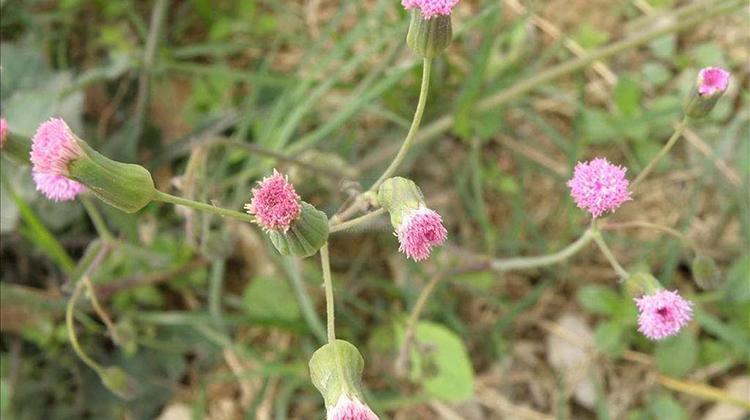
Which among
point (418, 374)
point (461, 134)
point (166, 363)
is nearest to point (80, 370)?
point (166, 363)

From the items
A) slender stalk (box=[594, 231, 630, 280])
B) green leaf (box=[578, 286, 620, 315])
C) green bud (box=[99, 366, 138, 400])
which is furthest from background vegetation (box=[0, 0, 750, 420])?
slender stalk (box=[594, 231, 630, 280])

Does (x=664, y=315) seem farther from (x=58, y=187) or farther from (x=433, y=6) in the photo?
(x=58, y=187)

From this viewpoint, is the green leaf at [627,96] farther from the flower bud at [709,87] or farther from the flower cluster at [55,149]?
the flower cluster at [55,149]

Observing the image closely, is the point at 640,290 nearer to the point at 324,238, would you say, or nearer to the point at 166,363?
the point at 324,238

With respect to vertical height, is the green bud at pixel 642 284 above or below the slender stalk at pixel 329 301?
above

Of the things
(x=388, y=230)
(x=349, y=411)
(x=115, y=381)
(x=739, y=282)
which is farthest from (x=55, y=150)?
(x=739, y=282)

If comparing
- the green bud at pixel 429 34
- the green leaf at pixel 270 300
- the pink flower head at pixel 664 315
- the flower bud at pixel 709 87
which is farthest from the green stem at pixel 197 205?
the green leaf at pixel 270 300
